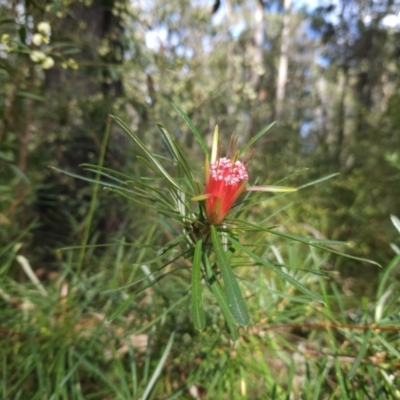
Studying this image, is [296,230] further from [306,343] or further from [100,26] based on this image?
[100,26]

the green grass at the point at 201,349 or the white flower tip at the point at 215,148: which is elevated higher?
the white flower tip at the point at 215,148

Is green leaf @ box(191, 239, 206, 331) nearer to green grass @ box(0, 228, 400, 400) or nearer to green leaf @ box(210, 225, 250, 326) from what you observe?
green leaf @ box(210, 225, 250, 326)

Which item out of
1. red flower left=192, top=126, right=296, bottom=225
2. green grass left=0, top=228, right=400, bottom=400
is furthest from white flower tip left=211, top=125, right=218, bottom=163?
green grass left=0, top=228, right=400, bottom=400

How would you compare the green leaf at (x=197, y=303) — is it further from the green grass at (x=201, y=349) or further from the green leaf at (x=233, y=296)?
the green grass at (x=201, y=349)

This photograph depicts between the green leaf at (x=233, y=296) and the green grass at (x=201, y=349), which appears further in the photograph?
the green grass at (x=201, y=349)

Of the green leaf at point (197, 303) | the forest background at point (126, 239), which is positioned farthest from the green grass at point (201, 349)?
the green leaf at point (197, 303)

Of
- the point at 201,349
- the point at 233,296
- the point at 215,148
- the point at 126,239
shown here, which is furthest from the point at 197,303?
the point at 126,239

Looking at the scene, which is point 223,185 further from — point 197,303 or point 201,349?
point 201,349
